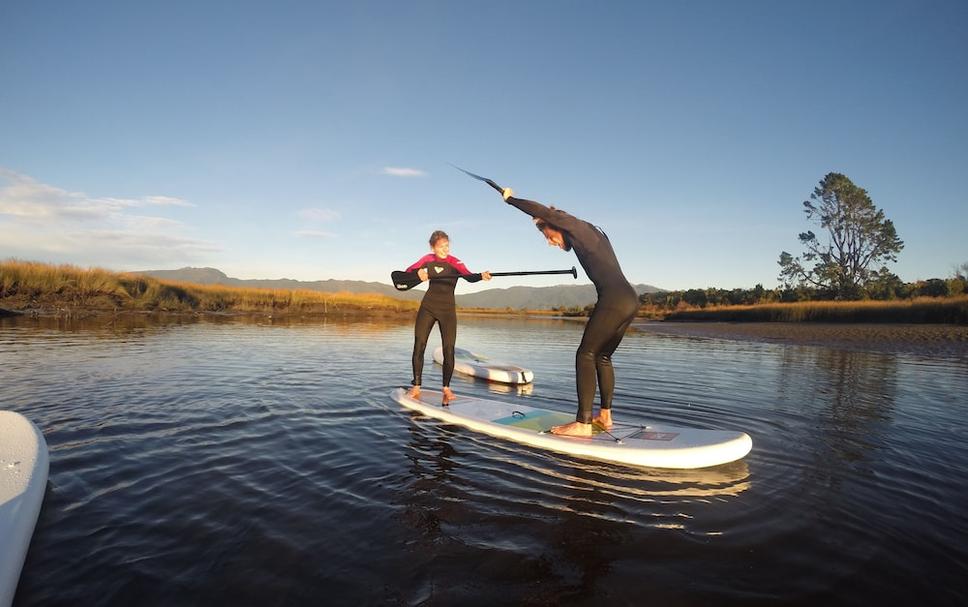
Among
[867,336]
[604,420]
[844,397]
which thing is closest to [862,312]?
[867,336]

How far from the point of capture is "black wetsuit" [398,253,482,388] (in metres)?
7.46

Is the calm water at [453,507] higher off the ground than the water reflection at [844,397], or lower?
lower

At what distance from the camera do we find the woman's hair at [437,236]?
747 cm

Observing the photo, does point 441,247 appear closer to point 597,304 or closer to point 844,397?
point 597,304

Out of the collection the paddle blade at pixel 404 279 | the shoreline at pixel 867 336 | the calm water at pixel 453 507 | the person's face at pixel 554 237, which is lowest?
the calm water at pixel 453 507

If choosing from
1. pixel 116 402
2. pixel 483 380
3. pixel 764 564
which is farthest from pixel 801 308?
pixel 116 402

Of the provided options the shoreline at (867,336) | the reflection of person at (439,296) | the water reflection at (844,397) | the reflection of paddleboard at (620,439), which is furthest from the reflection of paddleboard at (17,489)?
the shoreline at (867,336)

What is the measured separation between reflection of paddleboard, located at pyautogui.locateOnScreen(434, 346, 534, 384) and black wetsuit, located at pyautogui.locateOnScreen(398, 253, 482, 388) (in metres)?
1.74

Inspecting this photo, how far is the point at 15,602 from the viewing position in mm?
2357

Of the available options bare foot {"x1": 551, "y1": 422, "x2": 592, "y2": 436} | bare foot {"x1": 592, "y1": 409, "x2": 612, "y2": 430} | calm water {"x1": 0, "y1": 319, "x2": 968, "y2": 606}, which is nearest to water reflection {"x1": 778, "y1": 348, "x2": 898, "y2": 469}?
calm water {"x1": 0, "y1": 319, "x2": 968, "y2": 606}

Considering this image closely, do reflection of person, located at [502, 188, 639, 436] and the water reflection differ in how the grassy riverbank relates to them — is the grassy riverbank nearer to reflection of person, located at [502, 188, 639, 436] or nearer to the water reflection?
reflection of person, located at [502, 188, 639, 436]

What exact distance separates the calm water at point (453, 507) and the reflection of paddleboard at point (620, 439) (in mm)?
181

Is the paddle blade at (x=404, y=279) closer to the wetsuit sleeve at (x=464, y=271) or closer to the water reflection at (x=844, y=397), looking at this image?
the wetsuit sleeve at (x=464, y=271)

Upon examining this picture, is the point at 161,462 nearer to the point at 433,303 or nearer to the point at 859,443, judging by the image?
the point at 433,303
